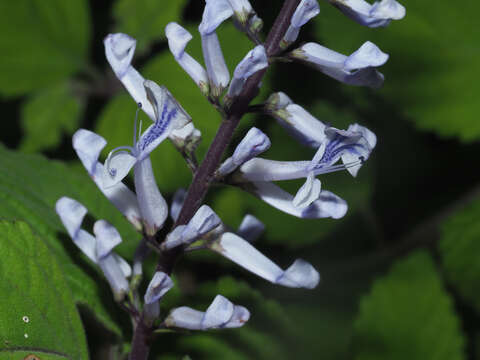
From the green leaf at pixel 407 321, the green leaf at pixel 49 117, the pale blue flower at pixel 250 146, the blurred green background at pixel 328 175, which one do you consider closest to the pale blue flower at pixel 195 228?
the pale blue flower at pixel 250 146

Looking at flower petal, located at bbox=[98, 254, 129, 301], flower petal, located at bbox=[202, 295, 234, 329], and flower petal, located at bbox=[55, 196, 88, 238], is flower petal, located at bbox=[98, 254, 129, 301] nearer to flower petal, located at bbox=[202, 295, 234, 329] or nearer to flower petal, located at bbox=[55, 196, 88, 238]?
flower petal, located at bbox=[55, 196, 88, 238]

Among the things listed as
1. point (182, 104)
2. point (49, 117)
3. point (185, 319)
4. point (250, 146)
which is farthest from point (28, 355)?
point (49, 117)

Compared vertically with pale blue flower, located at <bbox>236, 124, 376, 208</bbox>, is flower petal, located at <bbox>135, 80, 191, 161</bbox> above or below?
above

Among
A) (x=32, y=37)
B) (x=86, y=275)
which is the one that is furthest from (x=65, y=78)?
(x=86, y=275)

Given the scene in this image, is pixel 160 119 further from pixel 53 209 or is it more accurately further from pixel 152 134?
pixel 53 209

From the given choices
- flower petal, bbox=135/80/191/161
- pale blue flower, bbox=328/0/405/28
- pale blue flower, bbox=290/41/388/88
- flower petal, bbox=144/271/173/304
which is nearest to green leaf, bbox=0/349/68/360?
flower petal, bbox=144/271/173/304

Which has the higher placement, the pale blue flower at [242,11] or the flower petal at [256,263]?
the pale blue flower at [242,11]

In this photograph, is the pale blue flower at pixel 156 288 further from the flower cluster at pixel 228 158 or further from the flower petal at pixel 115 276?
the flower petal at pixel 115 276

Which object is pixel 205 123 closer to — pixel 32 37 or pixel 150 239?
pixel 32 37
